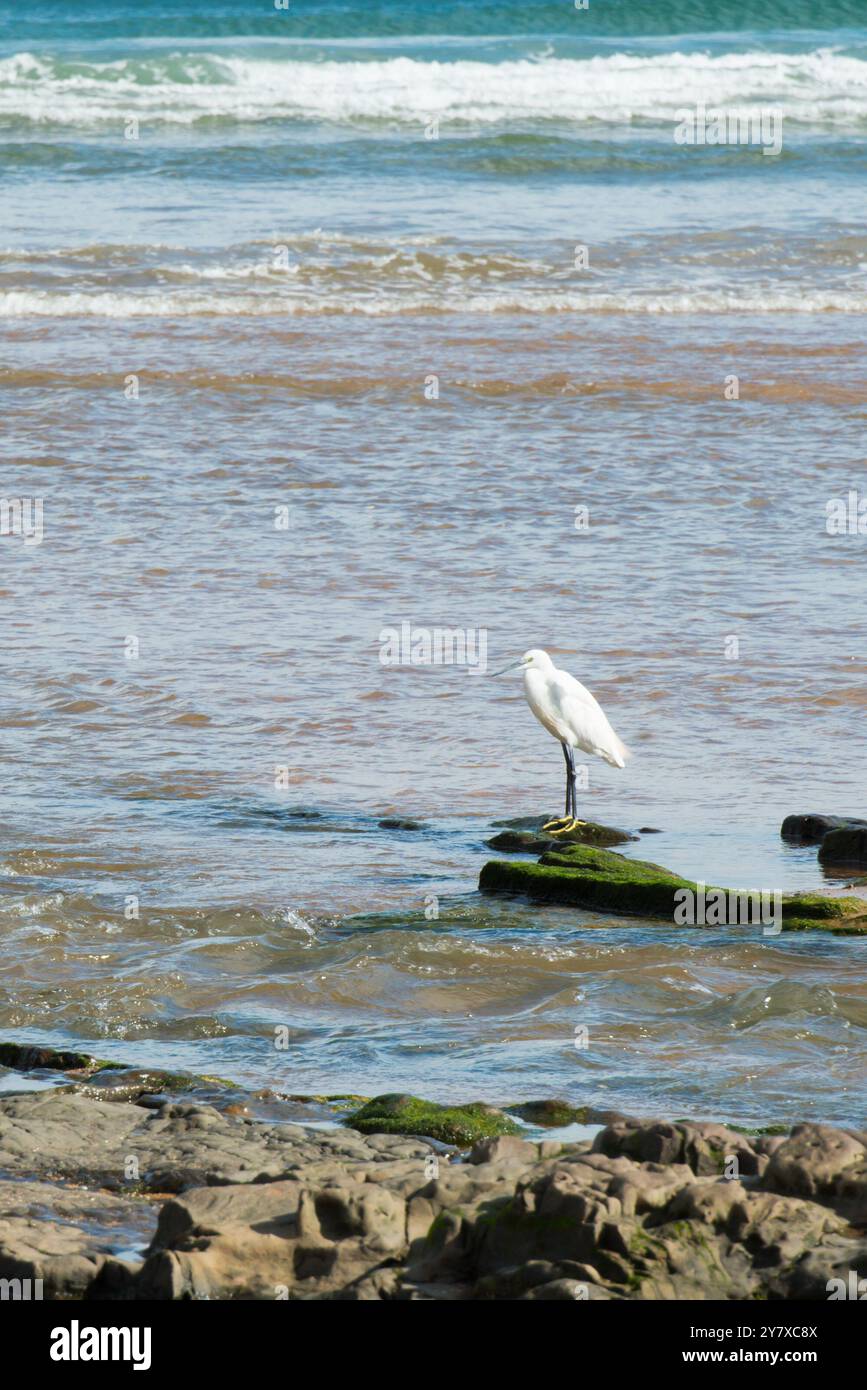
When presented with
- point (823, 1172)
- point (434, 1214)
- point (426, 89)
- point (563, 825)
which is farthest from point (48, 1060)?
point (426, 89)

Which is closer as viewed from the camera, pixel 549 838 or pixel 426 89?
pixel 549 838

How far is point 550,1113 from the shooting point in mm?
5043

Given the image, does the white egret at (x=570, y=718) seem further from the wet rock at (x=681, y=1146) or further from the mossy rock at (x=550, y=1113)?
the wet rock at (x=681, y=1146)

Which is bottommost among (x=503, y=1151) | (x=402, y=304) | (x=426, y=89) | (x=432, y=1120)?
(x=432, y=1120)

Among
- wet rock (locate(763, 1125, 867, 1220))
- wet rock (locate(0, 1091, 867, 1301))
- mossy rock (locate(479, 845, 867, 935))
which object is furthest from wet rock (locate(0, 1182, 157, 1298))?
mossy rock (locate(479, 845, 867, 935))

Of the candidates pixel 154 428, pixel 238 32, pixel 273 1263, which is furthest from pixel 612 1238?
pixel 238 32

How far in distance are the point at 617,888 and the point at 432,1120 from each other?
2012 millimetres

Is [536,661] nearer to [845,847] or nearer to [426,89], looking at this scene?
[845,847]

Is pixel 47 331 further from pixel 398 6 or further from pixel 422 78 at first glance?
pixel 398 6

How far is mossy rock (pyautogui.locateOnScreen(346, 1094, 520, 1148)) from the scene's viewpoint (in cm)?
484

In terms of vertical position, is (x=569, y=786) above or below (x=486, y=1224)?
below

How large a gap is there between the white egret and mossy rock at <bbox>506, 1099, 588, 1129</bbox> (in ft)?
8.42

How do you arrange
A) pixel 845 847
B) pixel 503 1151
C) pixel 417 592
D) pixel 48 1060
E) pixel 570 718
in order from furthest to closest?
pixel 417 592 → pixel 570 718 → pixel 845 847 → pixel 48 1060 → pixel 503 1151
